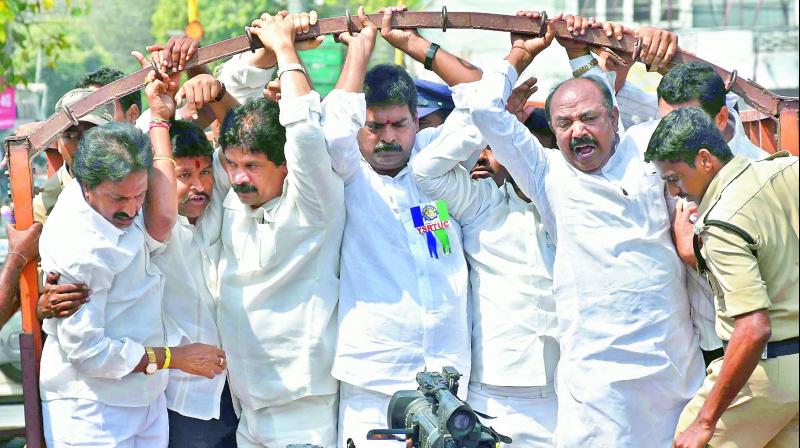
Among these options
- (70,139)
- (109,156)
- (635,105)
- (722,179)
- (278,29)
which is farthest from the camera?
(635,105)

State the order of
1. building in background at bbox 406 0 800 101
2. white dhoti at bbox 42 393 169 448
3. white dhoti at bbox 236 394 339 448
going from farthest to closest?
1. building in background at bbox 406 0 800 101
2. white dhoti at bbox 236 394 339 448
3. white dhoti at bbox 42 393 169 448

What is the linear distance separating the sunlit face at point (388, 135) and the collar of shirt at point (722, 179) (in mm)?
1391

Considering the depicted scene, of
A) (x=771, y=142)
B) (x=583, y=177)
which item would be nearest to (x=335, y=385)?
(x=583, y=177)

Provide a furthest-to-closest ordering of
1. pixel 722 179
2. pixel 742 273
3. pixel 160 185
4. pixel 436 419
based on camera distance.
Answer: pixel 160 185 → pixel 722 179 → pixel 742 273 → pixel 436 419

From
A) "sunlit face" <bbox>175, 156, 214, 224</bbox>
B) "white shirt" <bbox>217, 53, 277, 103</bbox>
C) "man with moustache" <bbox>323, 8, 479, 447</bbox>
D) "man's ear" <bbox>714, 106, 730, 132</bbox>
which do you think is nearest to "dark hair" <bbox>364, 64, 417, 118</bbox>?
"man with moustache" <bbox>323, 8, 479, 447</bbox>

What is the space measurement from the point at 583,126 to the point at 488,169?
29.6 inches

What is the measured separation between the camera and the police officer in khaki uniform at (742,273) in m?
4.25

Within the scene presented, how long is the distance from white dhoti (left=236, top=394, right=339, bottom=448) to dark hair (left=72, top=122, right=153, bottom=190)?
1.19 m

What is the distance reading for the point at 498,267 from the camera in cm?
525

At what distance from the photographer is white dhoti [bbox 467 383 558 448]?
5.20 meters

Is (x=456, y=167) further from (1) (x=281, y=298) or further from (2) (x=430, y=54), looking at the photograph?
(1) (x=281, y=298)

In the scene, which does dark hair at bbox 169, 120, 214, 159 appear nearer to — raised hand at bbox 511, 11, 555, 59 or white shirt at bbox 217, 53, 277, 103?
white shirt at bbox 217, 53, 277, 103

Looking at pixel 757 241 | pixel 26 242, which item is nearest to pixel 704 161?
pixel 757 241

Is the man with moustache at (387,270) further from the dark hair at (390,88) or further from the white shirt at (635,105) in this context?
the white shirt at (635,105)
